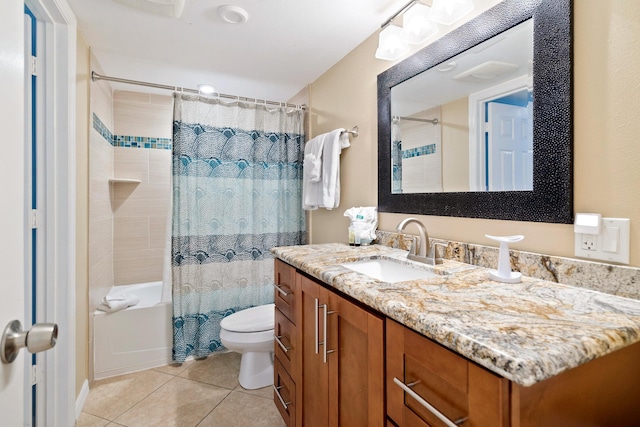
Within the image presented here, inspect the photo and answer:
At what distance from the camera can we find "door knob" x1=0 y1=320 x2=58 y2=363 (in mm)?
486

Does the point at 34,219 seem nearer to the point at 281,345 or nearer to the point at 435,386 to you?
the point at 281,345

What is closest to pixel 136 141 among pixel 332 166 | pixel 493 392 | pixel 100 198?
pixel 100 198

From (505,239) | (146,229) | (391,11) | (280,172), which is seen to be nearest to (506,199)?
(505,239)

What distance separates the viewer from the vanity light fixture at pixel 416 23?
1255mm

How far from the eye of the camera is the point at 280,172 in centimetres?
253

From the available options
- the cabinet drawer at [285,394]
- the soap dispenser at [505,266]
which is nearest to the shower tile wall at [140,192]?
the cabinet drawer at [285,394]

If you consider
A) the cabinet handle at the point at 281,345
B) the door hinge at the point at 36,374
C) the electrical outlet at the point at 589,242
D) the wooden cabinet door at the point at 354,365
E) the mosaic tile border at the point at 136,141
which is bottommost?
the door hinge at the point at 36,374

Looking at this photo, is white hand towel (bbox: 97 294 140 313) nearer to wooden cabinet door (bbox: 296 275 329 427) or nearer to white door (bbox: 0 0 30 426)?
wooden cabinet door (bbox: 296 275 329 427)

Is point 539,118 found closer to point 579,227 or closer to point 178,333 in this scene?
point 579,227

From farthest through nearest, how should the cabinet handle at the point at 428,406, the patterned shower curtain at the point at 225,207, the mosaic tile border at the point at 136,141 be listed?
the mosaic tile border at the point at 136,141
the patterned shower curtain at the point at 225,207
the cabinet handle at the point at 428,406

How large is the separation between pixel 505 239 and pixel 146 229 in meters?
3.02

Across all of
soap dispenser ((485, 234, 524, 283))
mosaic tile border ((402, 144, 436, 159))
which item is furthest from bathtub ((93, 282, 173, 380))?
soap dispenser ((485, 234, 524, 283))

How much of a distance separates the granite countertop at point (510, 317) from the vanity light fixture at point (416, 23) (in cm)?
105

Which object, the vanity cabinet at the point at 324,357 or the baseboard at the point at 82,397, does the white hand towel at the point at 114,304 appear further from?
the vanity cabinet at the point at 324,357
